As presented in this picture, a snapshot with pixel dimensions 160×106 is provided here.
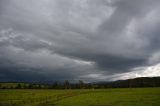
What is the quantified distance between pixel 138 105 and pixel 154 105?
332 centimetres

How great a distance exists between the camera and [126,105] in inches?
1930

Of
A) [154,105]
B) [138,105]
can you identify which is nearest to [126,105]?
[138,105]

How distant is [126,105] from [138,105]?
8.25 feet

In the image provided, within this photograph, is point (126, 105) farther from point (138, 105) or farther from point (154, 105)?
point (154, 105)

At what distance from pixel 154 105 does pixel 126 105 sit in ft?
19.0

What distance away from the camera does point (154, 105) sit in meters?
46.9

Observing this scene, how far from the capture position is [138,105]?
48469mm
